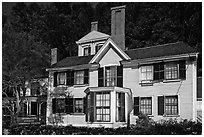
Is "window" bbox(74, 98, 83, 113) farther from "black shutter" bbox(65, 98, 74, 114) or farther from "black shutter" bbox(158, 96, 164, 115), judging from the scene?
"black shutter" bbox(158, 96, 164, 115)

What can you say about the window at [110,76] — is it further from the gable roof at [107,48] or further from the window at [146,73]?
the window at [146,73]

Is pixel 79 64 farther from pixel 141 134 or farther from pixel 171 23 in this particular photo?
pixel 171 23

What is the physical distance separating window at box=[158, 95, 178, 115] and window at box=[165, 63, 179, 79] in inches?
45.7

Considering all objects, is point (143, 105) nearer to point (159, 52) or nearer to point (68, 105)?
point (159, 52)

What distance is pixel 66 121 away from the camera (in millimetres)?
23656

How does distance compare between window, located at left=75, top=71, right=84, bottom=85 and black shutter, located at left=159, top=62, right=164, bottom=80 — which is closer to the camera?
black shutter, located at left=159, top=62, right=164, bottom=80

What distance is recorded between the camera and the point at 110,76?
22.5 metres

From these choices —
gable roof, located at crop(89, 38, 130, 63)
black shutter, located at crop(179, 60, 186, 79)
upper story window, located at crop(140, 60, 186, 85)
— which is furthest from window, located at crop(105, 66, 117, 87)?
black shutter, located at crop(179, 60, 186, 79)

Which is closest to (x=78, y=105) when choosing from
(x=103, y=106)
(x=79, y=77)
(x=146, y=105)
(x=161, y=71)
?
(x=79, y=77)

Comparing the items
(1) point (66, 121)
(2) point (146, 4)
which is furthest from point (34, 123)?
(2) point (146, 4)

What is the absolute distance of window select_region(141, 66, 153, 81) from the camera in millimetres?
20859

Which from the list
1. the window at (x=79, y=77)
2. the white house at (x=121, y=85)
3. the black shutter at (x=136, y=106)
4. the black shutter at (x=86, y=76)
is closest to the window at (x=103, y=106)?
the white house at (x=121, y=85)

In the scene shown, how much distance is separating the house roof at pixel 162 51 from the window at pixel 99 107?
3.10 metres

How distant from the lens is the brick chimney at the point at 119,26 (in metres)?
23.3
